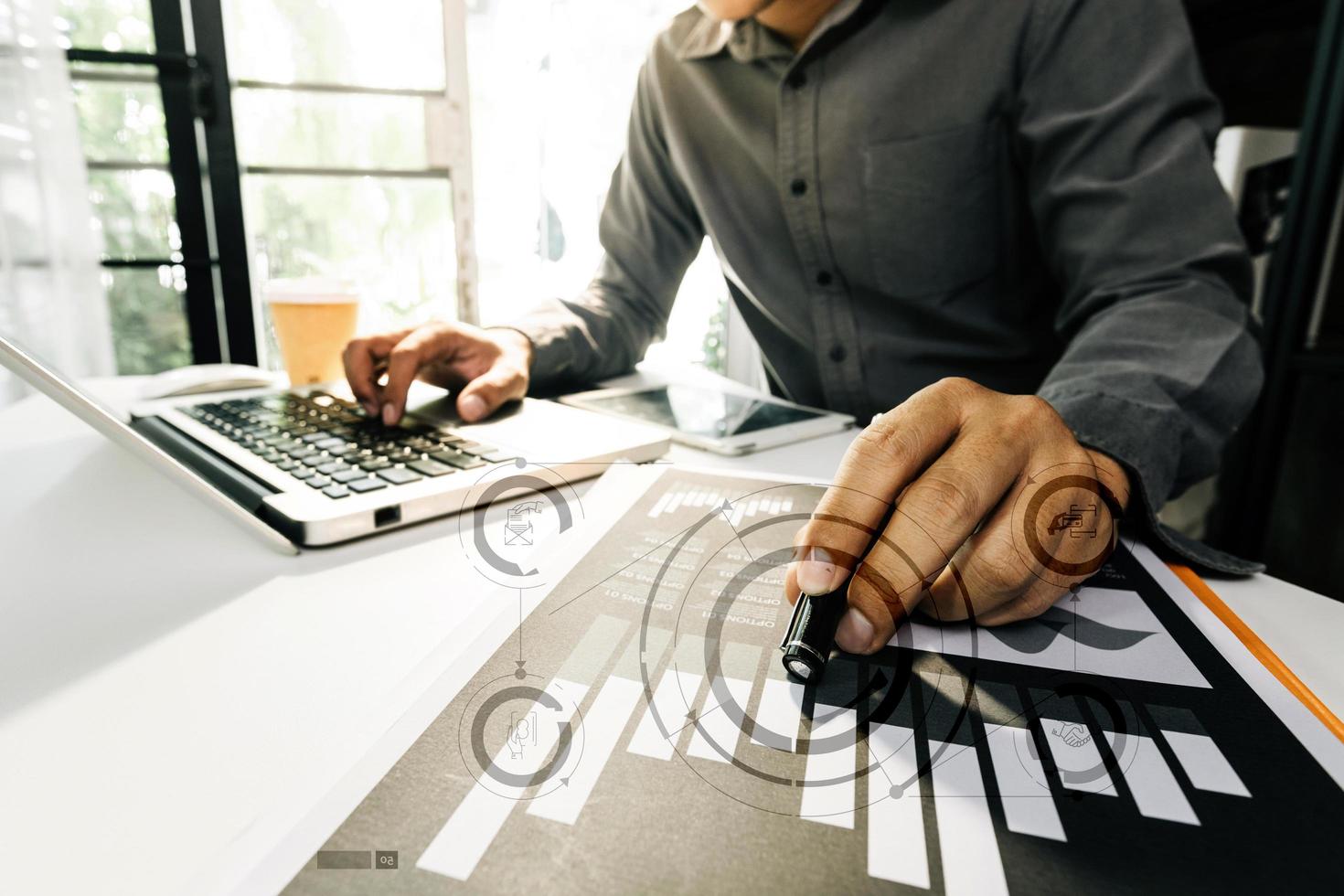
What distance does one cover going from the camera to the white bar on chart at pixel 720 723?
22cm

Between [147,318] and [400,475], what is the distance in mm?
A: 1800

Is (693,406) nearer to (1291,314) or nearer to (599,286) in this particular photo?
(599,286)

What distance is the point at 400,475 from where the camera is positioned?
43cm

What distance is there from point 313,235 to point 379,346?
1550 mm

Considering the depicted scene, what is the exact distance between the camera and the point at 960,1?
70 centimetres

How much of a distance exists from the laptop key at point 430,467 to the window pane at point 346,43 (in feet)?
5.64

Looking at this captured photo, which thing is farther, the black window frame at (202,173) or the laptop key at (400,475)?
the black window frame at (202,173)

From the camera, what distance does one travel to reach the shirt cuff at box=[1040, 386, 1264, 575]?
36 cm

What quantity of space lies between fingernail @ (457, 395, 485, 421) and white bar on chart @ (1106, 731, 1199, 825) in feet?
1.50

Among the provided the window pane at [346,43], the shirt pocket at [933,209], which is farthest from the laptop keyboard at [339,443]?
the window pane at [346,43]

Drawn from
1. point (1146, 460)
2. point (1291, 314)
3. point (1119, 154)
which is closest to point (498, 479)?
point (1146, 460)
